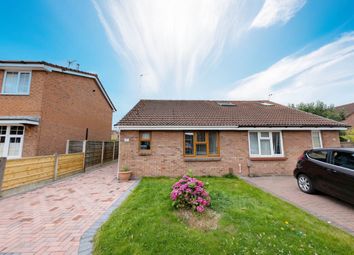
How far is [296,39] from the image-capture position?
9.82m

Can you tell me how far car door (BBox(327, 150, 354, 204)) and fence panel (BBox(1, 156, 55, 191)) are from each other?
470 inches

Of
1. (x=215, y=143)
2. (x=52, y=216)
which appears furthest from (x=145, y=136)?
(x=52, y=216)

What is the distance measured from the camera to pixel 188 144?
8.85 metres

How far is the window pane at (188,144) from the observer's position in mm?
8781

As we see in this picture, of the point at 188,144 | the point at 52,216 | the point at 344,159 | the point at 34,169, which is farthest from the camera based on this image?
the point at 188,144

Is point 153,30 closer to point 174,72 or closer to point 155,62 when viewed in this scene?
point 155,62

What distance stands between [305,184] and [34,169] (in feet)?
39.4

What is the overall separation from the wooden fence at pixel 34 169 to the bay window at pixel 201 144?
7.27m

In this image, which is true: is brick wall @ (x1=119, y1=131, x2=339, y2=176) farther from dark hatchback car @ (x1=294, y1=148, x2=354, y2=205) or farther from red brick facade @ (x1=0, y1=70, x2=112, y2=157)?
red brick facade @ (x1=0, y1=70, x2=112, y2=157)

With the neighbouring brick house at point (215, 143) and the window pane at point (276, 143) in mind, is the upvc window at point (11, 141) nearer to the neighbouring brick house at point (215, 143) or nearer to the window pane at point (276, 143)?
the neighbouring brick house at point (215, 143)

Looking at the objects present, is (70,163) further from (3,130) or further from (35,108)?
(3,130)

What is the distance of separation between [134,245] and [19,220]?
360 cm

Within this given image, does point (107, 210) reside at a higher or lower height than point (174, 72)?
lower

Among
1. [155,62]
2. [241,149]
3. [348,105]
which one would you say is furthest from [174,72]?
[348,105]
